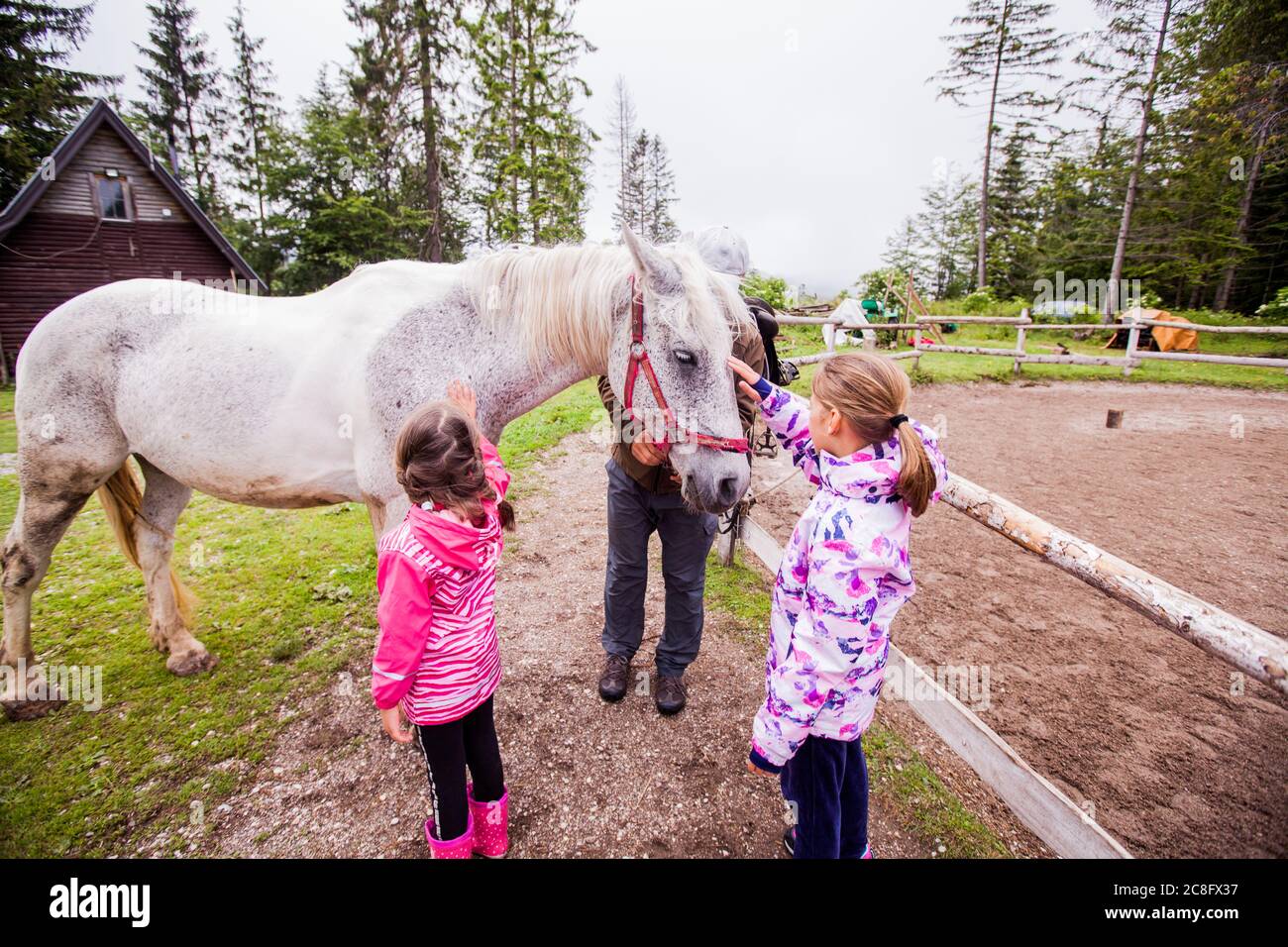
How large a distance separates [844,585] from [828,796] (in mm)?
767

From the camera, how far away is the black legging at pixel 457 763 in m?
1.79

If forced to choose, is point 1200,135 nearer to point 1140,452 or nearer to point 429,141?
point 1140,452

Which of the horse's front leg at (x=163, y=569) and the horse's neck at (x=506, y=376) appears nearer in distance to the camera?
the horse's neck at (x=506, y=376)

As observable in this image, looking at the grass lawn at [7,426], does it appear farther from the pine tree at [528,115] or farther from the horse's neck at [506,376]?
the pine tree at [528,115]

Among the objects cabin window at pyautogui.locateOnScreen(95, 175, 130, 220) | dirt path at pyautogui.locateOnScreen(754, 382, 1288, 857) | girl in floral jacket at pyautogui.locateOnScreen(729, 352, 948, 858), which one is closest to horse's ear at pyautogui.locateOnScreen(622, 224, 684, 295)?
girl in floral jacket at pyautogui.locateOnScreen(729, 352, 948, 858)

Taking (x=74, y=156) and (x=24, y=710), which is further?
(x=74, y=156)

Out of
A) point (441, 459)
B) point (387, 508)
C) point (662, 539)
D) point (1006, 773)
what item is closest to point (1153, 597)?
point (1006, 773)

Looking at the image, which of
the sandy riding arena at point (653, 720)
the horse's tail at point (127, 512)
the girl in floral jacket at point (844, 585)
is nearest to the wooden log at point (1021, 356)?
the sandy riding arena at point (653, 720)

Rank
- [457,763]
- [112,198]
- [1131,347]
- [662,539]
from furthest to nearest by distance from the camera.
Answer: [112,198]
[1131,347]
[662,539]
[457,763]

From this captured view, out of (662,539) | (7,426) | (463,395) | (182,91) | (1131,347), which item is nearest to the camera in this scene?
(463,395)

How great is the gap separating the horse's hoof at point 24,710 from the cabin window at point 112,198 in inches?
769

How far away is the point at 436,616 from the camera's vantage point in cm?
170

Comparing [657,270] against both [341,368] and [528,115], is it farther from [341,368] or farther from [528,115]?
[528,115]

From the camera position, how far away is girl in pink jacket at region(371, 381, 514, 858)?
1552 mm
